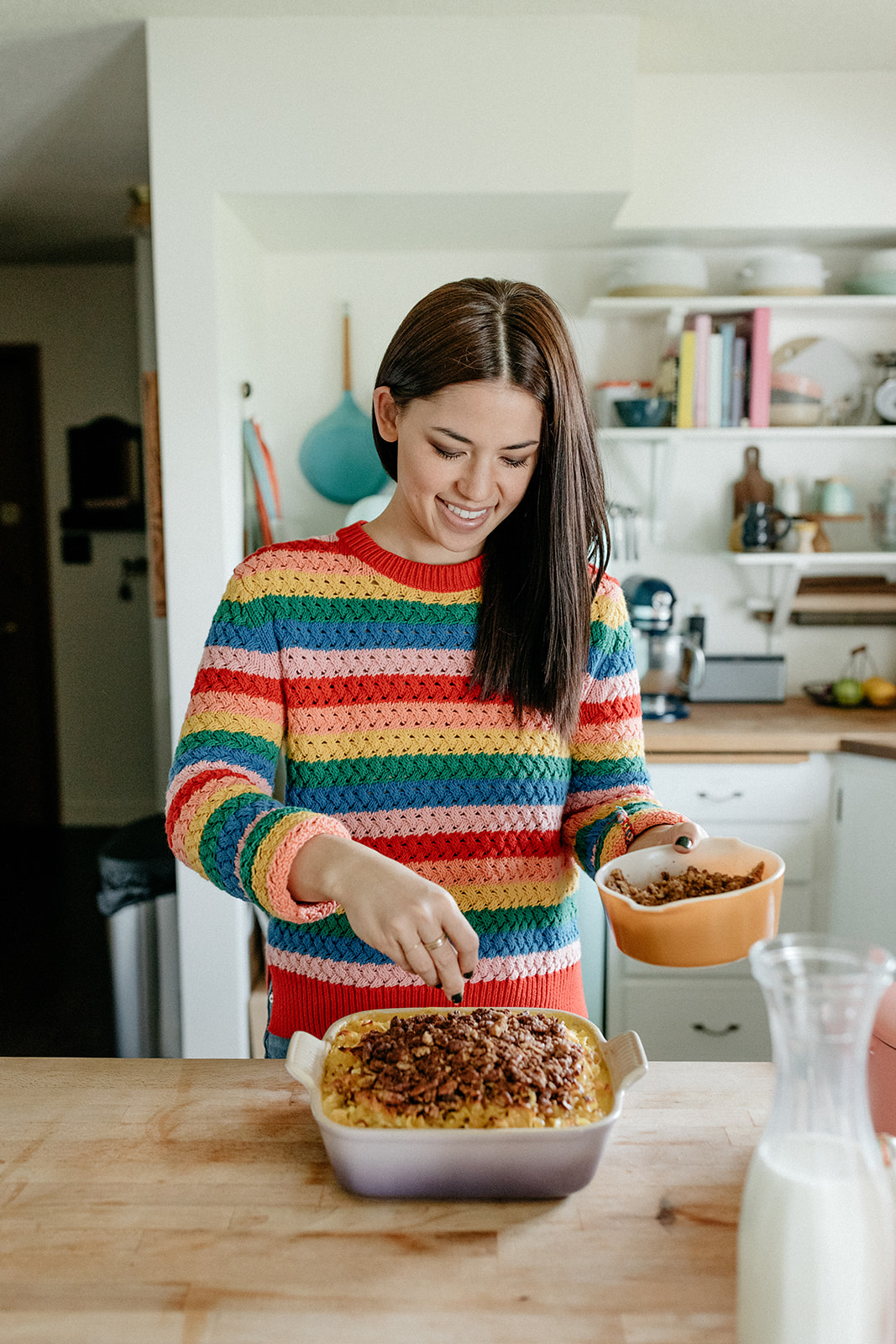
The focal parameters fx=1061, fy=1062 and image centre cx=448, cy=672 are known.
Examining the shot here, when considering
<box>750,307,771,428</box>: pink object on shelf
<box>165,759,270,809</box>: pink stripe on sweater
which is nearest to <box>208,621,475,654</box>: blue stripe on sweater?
<box>165,759,270,809</box>: pink stripe on sweater

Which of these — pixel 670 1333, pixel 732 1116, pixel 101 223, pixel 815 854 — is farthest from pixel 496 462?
pixel 101 223

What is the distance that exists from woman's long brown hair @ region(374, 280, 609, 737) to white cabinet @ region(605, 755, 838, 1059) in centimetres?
136

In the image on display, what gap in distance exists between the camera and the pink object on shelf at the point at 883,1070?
0.86 metres

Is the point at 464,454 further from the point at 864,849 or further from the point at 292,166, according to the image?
the point at 864,849

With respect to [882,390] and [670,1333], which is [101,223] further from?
[670,1333]

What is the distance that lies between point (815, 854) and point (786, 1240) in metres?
2.10

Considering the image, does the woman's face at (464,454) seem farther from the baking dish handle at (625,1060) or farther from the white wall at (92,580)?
the white wall at (92,580)

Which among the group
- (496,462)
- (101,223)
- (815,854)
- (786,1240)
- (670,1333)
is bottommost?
(815,854)

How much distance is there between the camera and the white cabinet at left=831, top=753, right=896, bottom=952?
2424mm

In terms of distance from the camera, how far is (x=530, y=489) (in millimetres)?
1206

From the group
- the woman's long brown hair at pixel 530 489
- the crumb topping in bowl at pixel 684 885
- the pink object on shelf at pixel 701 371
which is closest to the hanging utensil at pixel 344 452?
the pink object on shelf at pixel 701 371

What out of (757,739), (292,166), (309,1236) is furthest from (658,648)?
(309,1236)

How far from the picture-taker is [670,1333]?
685 millimetres

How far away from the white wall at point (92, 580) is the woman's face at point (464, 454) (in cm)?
390
